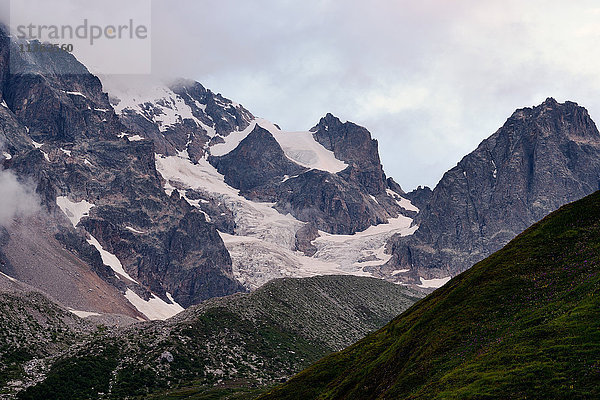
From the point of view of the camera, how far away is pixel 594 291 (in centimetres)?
6775

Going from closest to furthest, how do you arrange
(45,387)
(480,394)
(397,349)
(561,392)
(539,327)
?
(561,392) → (480,394) → (539,327) → (397,349) → (45,387)

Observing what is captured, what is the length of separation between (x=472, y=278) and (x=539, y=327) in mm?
24548

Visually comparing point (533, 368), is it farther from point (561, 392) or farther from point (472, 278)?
point (472, 278)

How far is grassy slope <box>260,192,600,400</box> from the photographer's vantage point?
56062 mm

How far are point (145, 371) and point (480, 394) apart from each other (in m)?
153

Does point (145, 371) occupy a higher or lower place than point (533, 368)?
lower

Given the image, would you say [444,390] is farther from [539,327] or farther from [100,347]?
[100,347]

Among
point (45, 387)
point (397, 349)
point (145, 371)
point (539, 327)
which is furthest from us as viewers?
point (145, 371)

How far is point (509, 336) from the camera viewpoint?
225ft

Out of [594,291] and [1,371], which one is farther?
[1,371]

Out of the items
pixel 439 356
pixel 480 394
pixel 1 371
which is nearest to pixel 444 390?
pixel 480 394

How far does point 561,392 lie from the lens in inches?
2016

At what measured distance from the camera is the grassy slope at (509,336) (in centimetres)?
5606

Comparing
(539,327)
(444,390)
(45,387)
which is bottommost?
(45,387)
